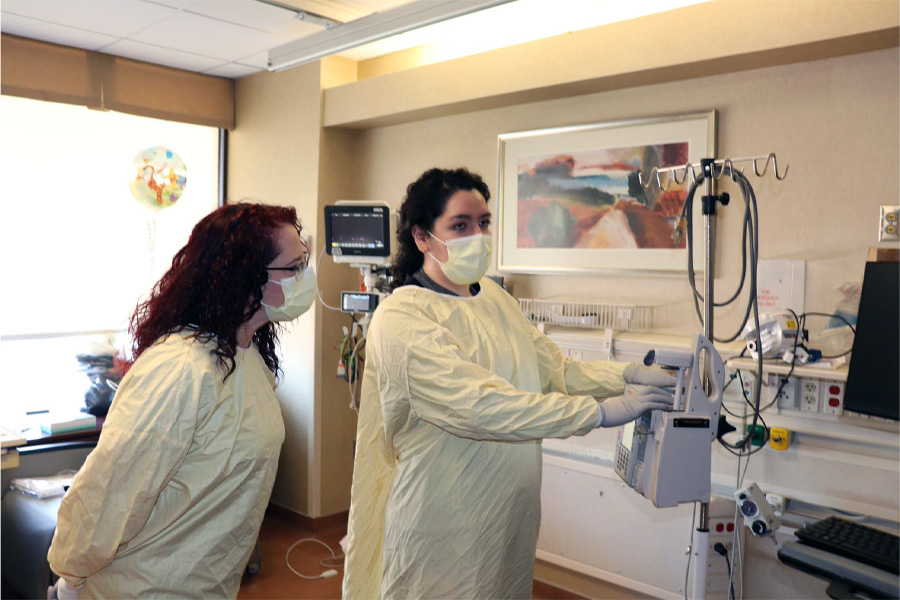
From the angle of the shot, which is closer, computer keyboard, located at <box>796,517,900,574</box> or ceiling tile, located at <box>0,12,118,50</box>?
computer keyboard, located at <box>796,517,900,574</box>

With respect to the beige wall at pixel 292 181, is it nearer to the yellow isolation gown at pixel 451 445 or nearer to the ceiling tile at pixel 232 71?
the ceiling tile at pixel 232 71

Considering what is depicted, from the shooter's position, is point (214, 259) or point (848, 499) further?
point (848, 499)

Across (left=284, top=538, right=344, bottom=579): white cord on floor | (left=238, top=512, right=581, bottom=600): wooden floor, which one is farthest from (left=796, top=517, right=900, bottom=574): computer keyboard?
(left=284, top=538, right=344, bottom=579): white cord on floor

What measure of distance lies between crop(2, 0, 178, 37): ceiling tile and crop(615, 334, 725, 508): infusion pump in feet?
8.88

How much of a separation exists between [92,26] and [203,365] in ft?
9.04

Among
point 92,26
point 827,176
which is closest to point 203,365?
point 827,176

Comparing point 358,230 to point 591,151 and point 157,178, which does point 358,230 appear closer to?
point 591,151

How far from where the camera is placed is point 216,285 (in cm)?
148

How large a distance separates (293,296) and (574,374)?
2.59 ft

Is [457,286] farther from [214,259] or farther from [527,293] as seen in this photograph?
[527,293]

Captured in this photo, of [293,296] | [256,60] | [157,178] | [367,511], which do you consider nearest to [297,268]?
[293,296]

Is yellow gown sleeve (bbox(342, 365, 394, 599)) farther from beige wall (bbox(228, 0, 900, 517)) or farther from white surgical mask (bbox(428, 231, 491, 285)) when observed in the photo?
beige wall (bbox(228, 0, 900, 517))

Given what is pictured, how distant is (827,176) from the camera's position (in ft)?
8.28

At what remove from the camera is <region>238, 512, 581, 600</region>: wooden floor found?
130 inches
